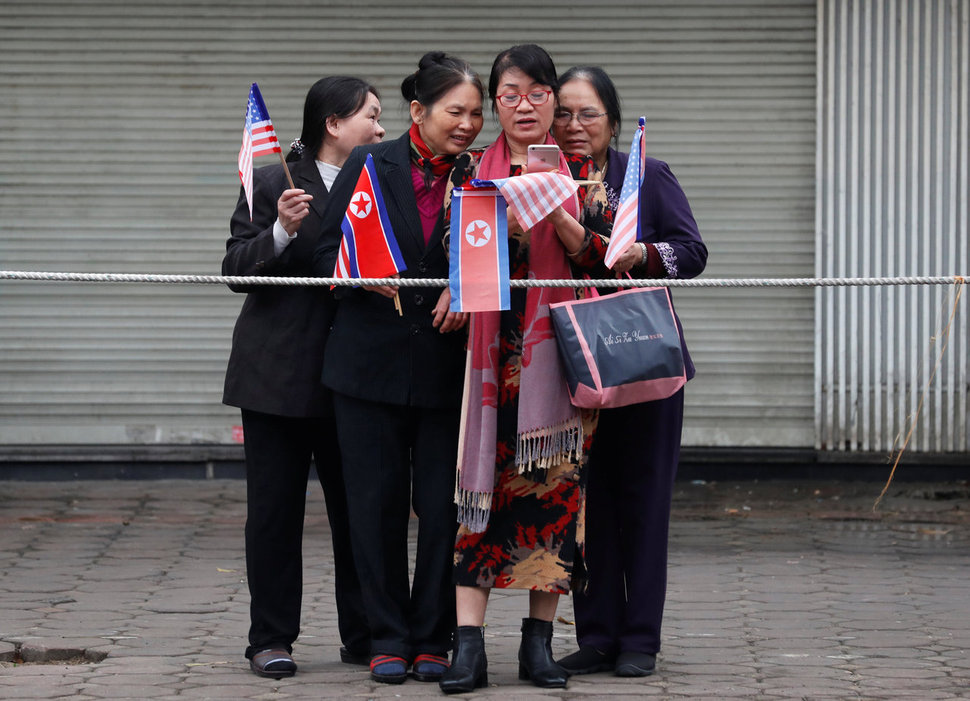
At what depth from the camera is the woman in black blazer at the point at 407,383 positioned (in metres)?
4.41

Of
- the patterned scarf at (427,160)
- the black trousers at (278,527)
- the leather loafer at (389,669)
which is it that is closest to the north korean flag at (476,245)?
the patterned scarf at (427,160)

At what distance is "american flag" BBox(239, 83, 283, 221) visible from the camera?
4496 millimetres

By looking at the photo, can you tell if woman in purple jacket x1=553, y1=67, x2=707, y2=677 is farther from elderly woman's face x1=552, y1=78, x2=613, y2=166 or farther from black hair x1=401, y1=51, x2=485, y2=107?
black hair x1=401, y1=51, x2=485, y2=107

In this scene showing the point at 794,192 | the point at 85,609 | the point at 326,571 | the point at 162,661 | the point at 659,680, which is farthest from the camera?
the point at 794,192

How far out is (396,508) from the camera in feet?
14.8

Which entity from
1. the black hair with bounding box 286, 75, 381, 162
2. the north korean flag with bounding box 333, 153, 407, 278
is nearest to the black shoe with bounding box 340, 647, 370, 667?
the north korean flag with bounding box 333, 153, 407, 278

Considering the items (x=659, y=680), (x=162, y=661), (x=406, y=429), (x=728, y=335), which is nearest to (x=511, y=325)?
(x=406, y=429)

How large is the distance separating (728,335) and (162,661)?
5.72 metres

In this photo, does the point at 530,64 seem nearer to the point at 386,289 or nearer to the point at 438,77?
the point at 438,77

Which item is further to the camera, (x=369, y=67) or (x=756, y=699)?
(x=369, y=67)

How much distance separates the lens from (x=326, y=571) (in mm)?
6656

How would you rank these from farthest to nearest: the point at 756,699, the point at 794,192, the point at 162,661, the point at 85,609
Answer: the point at 794,192 → the point at 85,609 → the point at 162,661 → the point at 756,699

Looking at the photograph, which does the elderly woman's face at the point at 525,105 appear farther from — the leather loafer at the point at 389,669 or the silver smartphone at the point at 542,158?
the leather loafer at the point at 389,669

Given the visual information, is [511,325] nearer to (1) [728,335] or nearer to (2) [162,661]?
(2) [162,661]
